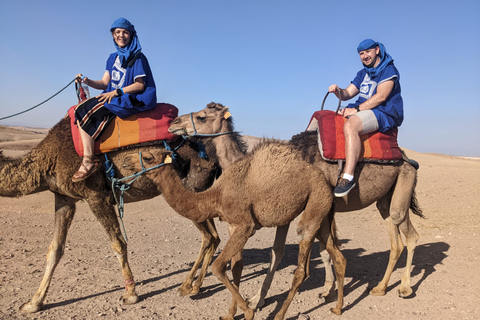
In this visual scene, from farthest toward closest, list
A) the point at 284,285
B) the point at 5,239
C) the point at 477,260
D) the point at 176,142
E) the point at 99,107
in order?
the point at 5,239 < the point at 477,260 < the point at 284,285 < the point at 176,142 < the point at 99,107

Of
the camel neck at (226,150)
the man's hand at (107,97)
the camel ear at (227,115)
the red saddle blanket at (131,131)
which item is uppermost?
the man's hand at (107,97)

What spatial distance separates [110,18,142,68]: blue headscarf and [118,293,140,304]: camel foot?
3145 millimetres

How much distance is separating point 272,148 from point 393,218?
A: 247cm

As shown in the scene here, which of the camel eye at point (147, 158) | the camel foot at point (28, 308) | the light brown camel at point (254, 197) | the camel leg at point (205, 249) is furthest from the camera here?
the camel leg at point (205, 249)

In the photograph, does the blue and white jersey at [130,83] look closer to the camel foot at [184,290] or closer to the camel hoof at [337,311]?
the camel foot at [184,290]

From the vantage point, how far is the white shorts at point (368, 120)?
4824 millimetres

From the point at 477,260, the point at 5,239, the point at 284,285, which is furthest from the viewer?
the point at 5,239

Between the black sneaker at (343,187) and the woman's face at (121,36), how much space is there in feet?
11.1

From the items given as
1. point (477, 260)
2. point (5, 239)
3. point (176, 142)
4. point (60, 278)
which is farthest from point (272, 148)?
point (5, 239)

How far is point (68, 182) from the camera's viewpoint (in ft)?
16.0

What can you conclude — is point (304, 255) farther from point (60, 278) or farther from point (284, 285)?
point (60, 278)

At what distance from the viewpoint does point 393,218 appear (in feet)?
18.4

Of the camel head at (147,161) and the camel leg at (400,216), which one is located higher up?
the camel head at (147,161)

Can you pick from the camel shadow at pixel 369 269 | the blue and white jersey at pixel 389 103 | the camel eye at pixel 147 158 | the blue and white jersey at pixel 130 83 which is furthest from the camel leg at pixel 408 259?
the blue and white jersey at pixel 130 83
